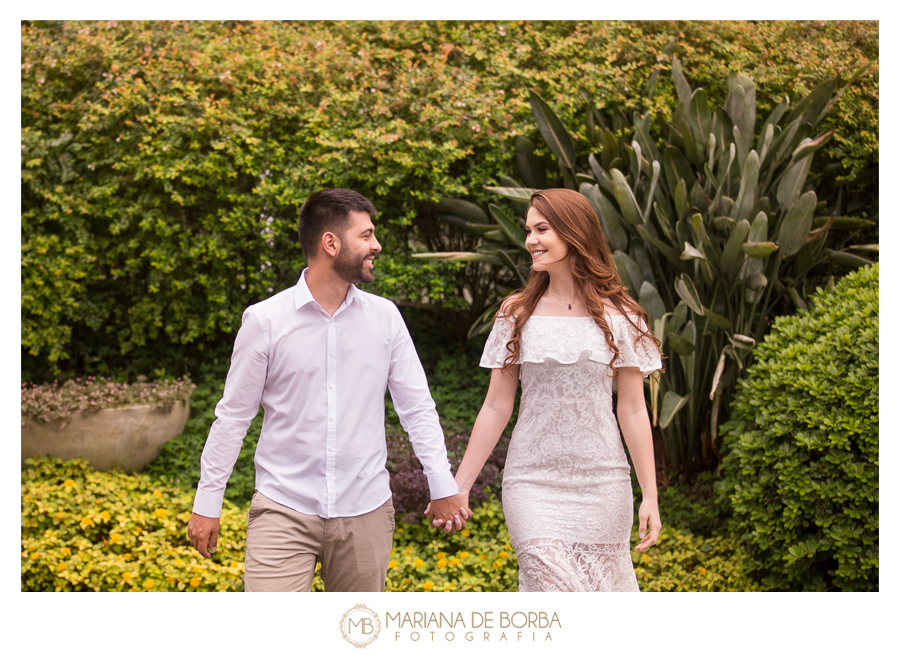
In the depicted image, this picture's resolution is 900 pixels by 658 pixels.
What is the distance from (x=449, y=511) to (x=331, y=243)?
42.7 inches

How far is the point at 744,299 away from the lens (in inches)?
158

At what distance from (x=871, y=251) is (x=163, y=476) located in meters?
4.85

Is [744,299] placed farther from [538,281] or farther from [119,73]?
[119,73]

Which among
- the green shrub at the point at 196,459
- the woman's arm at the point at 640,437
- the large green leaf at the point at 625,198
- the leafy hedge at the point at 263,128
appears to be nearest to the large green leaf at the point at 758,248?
the large green leaf at the point at 625,198

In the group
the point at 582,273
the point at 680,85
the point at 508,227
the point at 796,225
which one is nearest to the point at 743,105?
the point at 680,85

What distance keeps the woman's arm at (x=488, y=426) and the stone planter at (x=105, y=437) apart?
8.91 ft

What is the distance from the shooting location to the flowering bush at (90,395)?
4.25 metres

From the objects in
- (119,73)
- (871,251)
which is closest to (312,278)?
(119,73)

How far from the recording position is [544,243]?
8.45 ft

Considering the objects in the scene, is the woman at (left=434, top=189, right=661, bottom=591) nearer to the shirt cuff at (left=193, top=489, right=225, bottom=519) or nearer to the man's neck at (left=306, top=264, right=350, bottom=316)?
the man's neck at (left=306, top=264, right=350, bottom=316)

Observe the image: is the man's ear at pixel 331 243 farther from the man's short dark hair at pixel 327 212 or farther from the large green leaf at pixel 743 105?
the large green leaf at pixel 743 105

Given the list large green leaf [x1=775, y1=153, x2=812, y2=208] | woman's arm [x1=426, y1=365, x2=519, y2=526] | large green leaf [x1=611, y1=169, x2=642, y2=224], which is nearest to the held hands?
woman's arm [x1=426, y1=365, x2=519, y2=526]

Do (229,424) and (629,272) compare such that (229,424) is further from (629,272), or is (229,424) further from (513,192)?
(629,272)

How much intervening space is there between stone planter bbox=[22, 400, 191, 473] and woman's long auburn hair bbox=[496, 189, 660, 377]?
2.89 m
